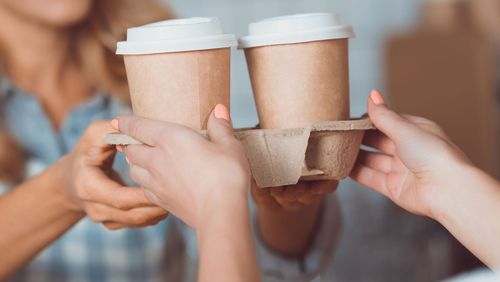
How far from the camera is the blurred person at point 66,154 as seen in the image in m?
1.11

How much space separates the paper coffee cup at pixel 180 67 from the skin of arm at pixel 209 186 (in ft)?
0.17

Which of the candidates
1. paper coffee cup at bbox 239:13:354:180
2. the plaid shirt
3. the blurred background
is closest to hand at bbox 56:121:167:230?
paper coffee cup at bbox 239:13:354:180

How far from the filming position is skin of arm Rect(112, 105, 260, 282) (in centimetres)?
69

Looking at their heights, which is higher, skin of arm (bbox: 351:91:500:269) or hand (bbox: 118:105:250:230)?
hand (bbox: 118:105:250:230)

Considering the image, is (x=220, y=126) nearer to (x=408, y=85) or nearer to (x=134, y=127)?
(x=134, y=127)

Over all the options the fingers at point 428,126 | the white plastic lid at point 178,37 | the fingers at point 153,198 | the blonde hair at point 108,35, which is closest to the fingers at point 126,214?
the fingers at point 153,198

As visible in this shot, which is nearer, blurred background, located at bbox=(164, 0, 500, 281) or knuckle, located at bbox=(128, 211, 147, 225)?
knuckle, located at bbox=(128, 211, 147, 225)

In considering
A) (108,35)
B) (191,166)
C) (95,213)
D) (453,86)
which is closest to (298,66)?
(191,166)

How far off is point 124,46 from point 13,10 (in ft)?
2.06

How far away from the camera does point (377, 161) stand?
1034 mm

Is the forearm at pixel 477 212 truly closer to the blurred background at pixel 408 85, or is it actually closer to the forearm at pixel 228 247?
the forearm at pixel 228 247

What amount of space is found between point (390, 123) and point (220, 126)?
9.5 inches

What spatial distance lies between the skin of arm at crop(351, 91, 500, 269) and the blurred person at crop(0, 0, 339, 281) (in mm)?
191

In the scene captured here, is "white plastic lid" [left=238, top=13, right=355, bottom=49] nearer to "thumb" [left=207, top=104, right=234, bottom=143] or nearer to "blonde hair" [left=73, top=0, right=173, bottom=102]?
"thumb" [left=207, top=104, right=234, bottom=143]
